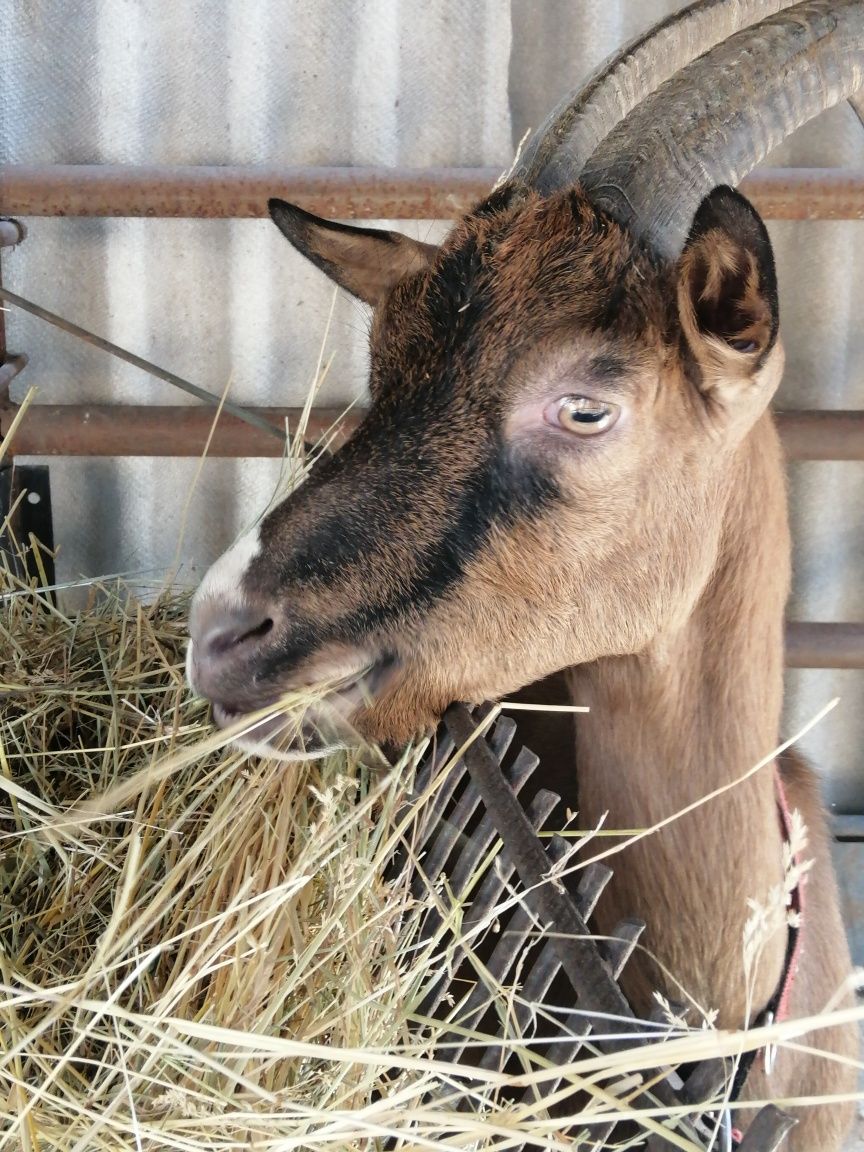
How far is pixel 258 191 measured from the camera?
2.73 meters

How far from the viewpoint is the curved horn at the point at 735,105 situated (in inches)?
59.4

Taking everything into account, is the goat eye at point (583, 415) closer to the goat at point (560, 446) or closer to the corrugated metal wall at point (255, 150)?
the goat at point (560, 446)

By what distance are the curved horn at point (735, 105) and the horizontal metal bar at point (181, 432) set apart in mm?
1458

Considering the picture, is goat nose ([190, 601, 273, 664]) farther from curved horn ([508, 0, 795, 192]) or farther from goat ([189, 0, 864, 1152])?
curved horn ([508, 0, 795, 192])

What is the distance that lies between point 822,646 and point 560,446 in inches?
73.9

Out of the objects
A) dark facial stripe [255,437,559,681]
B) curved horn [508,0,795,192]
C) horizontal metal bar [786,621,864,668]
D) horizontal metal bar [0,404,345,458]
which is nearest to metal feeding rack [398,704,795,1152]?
dark facial stripe [255,437,559,681]

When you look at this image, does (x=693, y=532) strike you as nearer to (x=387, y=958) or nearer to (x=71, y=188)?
(x=387, y=958)

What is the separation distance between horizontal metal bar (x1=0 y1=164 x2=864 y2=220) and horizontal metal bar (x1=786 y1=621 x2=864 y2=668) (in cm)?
123

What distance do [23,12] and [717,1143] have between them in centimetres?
351

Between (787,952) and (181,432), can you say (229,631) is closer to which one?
(787,952)

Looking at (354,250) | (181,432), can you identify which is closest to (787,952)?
(354,250)

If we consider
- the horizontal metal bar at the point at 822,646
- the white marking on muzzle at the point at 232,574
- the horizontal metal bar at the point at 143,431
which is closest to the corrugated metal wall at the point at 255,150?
the horizontal metal bar at the point at 143,431

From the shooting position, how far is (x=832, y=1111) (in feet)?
7.13

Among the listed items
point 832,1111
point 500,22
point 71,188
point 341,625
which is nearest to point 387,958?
point 341,625
